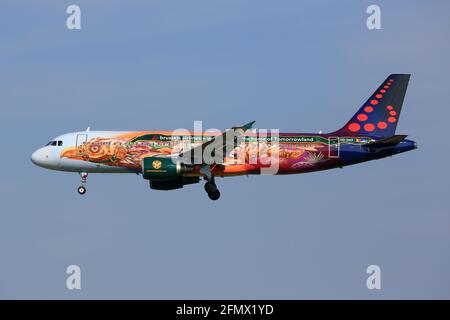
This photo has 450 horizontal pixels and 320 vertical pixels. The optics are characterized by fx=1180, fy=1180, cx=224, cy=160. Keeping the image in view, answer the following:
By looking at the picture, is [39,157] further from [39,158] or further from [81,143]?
[81,143]

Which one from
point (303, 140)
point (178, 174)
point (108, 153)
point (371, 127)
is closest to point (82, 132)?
point (108, 153)

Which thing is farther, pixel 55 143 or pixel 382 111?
pixel 382 111

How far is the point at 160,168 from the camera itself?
76250mm

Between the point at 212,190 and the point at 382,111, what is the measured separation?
44.6ft

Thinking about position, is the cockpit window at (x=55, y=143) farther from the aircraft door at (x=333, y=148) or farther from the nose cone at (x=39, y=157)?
the aircraft door at (x=333, y=148)

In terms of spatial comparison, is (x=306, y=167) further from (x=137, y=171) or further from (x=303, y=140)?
(x=137, y=171)

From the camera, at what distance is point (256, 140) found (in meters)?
78.6

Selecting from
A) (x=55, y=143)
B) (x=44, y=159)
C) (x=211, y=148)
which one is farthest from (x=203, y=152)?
(x=44, y=159)

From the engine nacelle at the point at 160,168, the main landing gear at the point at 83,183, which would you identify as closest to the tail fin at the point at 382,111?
the engine nacelle at the point at 160,168

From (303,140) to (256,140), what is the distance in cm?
329

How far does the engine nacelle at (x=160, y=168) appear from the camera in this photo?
76.2m

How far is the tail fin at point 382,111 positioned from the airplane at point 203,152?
1.14 m

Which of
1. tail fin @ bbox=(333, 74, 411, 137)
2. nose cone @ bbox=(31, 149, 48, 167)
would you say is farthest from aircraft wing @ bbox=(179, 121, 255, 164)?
nose cone @ bbox=(31, 149, 48, 167)

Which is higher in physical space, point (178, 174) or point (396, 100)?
point (396, 100)
